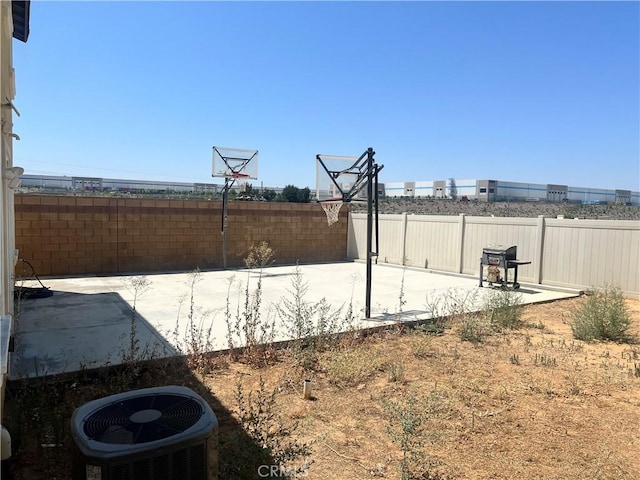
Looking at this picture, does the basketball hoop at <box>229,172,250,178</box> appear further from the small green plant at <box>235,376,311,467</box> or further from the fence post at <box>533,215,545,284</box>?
the small green plant at <box>235,376,311,467</box>

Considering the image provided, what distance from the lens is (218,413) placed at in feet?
13.1

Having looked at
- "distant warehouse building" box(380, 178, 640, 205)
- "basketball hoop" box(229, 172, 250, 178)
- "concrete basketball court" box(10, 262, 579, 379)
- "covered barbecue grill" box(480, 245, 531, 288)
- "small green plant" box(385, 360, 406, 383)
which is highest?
"distant warehouse building" box(380, 178, 640, 205)

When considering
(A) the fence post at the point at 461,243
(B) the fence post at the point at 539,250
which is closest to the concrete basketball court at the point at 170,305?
(B) the fence post at the point at 539,250

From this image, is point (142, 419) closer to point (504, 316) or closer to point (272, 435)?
point (272, 435)

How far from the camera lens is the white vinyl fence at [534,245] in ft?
33.1

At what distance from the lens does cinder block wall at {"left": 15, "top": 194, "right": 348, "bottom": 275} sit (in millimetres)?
11531

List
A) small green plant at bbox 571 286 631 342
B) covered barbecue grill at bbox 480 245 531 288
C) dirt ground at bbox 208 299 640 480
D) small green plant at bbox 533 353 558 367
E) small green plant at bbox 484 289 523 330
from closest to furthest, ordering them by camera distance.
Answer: dirt ground at bbox 208 299 640 480 → small green plant at bbox 533 353 558 367 → small green plant at bbox 571 286 631 342 → small green plant at bbox 484 289 523 330 → covered barbecue grill at bbox 480 245 531 288

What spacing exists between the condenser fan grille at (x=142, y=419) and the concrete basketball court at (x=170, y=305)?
2.70 metres

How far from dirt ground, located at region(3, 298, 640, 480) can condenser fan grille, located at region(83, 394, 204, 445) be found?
834 mm

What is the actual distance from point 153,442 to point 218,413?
2.04 m

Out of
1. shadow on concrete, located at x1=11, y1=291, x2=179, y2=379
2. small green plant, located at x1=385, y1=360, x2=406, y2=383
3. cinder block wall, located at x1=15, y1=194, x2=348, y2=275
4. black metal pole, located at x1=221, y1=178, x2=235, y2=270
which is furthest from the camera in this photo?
black metal pole, located at x1=221, y1=178, x2=235, y2=270

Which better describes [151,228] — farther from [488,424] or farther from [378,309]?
[488,424]

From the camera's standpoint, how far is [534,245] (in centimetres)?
1172

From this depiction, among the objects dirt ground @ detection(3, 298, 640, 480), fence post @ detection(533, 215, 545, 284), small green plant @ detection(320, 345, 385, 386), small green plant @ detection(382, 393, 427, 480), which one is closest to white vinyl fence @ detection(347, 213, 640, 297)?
fence post @ detection(533, 215, 545, 284)
